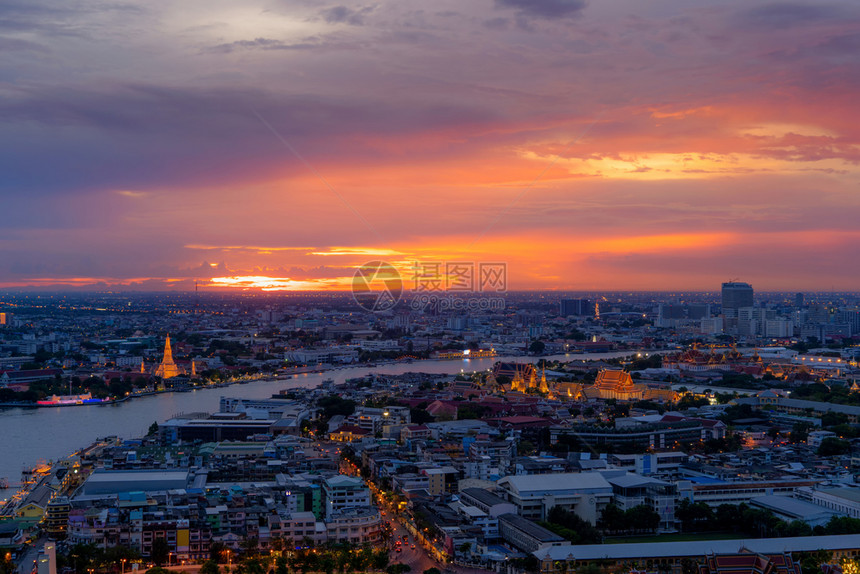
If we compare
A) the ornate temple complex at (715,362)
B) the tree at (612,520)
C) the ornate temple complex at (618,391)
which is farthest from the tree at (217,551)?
the ornate temple complex at (715,362)

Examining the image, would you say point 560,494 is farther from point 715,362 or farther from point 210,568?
point 715,362

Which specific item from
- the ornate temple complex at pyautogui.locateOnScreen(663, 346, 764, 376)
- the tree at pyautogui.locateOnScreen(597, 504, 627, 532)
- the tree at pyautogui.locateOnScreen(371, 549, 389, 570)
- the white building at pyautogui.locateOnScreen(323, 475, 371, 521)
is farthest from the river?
the tree at pyautogui.locateOnScreen(597, 504, 627, 532)

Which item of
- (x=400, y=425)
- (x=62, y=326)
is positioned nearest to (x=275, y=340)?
(x=62, y=326)

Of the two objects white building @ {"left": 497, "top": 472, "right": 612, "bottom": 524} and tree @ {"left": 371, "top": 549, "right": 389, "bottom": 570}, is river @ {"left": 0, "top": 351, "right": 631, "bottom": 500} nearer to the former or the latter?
tree @ {"left": 371, "top": 549, "right": 389, "bottom": 570}

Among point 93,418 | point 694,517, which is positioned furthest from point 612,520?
point 93,418

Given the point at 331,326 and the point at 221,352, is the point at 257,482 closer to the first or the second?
the point at 221,352
